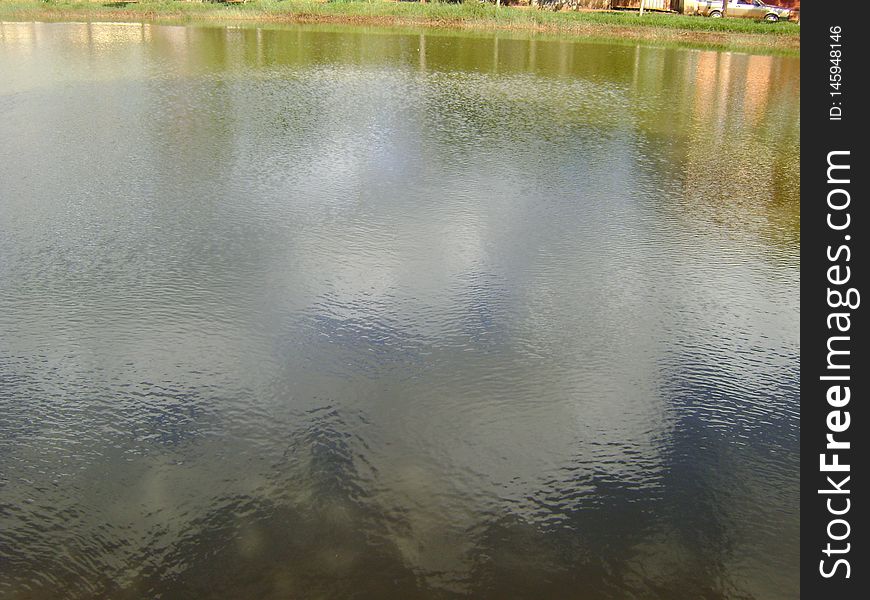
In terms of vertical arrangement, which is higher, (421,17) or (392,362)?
(421,17)

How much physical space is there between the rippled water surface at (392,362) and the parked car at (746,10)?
82.5ft

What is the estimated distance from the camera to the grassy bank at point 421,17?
35125 millimetres

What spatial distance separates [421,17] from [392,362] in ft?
106

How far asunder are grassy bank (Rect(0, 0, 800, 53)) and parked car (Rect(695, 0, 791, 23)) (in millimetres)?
2907

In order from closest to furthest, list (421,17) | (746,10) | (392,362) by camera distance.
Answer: (392,362), (421,17), (746,10)

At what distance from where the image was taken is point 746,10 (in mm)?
40438
